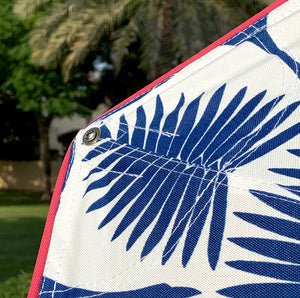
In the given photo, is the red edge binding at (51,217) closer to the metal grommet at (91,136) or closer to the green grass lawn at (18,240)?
the metal grommet at (91,136)

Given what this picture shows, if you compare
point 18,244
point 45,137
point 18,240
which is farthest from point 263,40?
point 45,137

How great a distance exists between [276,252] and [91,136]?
1.60 feet

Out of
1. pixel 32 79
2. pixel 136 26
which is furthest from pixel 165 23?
pixel 32 79

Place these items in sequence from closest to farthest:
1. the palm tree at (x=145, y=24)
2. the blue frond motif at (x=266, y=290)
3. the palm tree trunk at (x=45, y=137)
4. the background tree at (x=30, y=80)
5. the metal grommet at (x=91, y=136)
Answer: the blue frond motif at (x=266, y=290) → the metal grommet at (x=91, y=136) → the palm tree at (x=145, y=24) → the background tree at (x=30, y=80) → the palm tree trunk at (x=45, y=137)

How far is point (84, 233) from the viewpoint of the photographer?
1.21 m

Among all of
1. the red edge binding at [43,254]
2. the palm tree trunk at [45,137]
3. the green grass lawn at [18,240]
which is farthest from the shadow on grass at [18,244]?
the red edge binding at [43,254]

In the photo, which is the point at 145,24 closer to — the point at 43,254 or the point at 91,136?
the point at 91,136

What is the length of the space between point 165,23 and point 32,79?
717 centimetres

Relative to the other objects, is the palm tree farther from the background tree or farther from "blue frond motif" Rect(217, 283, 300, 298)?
"blue frond motif" Rect(217, 283, 300, 298)

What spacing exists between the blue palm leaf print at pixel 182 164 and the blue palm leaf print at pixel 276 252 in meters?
0.06

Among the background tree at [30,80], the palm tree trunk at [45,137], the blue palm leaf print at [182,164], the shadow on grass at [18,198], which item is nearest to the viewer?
the blue palm leaf print at [182,164]

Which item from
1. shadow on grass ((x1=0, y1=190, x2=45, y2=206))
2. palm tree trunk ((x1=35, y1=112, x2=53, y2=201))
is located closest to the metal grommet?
shadow on grass ((x1=0, y1=190, x2=45, y2=206))

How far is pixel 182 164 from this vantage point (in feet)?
3.98

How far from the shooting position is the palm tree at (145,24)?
12648 mm
